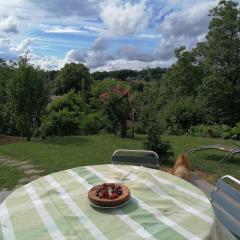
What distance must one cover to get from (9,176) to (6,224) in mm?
4441

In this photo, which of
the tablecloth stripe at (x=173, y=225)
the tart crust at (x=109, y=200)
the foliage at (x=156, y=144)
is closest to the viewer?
the tablecloth stripe at (x=173, y=225)

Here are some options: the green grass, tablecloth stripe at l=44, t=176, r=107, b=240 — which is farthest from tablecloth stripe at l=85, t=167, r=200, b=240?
the green grass

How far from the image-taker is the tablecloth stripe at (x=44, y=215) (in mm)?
2135

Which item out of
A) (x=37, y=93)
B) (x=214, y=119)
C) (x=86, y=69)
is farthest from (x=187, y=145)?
(x=86, y=69)

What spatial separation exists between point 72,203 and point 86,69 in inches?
1401

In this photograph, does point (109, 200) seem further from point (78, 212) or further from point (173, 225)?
point (173, 225)

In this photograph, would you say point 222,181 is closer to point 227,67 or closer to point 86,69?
point 227,67

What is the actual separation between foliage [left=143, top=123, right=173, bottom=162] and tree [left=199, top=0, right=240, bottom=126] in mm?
12528

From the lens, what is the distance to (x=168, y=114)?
16250mm

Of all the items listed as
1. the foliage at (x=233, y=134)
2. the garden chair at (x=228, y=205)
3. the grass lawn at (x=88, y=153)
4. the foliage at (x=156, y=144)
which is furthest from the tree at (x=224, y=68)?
the garden chair at (x=228, y=205)

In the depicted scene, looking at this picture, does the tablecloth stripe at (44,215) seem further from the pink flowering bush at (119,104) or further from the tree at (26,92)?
the tree at (26,92)

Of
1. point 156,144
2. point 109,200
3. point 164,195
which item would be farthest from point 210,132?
point 109,200

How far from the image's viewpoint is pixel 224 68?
66.6 feet

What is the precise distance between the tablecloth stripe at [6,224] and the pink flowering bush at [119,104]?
8.39 metres
